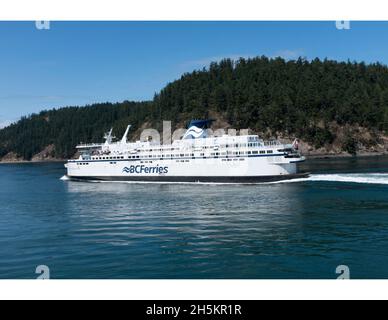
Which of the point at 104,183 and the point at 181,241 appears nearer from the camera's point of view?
the point at 181,241

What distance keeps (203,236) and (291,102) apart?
115116mm

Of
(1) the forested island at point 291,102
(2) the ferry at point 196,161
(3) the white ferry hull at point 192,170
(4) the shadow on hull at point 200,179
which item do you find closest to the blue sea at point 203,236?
(4) the shadow on hull at point 200,179

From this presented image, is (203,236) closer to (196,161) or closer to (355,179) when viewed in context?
(355,179)

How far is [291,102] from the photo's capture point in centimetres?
12912

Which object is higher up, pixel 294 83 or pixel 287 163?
pixel 294 83

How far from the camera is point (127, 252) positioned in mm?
16297

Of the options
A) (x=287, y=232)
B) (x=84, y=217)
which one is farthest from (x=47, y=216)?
(x=287, y=232)

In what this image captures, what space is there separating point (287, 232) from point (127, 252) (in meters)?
8.21

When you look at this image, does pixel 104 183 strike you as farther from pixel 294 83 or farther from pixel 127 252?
pixel 294 83

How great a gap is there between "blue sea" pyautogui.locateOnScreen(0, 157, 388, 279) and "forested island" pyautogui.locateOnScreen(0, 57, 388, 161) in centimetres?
9184

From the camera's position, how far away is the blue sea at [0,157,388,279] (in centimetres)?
1388

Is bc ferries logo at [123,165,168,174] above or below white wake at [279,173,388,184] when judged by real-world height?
above

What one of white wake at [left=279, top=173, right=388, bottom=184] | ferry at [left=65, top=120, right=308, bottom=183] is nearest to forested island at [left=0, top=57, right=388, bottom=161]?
ferry at [left=65, top=120, right=308, bottom=183]

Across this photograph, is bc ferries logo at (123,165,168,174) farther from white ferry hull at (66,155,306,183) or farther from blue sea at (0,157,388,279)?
blue sea at (0,157,388,279)
